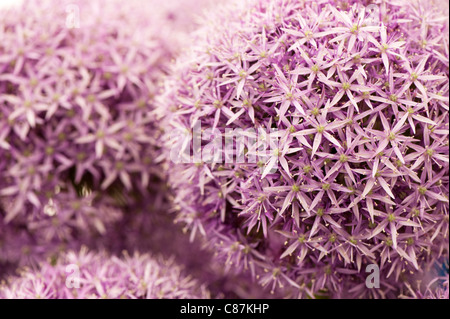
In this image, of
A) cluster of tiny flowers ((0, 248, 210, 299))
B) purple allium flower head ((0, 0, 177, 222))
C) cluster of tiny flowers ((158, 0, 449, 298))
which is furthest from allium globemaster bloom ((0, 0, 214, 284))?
cluster of tiny flowers ((158, 0, 449, 298))

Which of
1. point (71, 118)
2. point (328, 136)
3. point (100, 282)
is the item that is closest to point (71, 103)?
point (71, 118)

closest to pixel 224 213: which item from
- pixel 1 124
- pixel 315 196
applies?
pixel 315 196

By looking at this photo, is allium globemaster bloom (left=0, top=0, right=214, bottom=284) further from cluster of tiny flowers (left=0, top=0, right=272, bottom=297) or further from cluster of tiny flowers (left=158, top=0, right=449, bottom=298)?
cluster of tiny flowers (left=158, top=0, right=449, bottom=298)

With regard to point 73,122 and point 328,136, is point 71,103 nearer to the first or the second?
point 73,122

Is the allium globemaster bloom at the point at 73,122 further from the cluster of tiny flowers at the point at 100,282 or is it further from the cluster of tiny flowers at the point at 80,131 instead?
the cluster of tiny flowers at the point at 100,282

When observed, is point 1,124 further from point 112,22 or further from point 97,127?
point 112,22

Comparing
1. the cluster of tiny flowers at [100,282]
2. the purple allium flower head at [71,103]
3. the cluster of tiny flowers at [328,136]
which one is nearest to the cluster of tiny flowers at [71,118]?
the purple allium flower head at [71,103]

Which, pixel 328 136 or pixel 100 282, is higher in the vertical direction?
pixel 328 136
